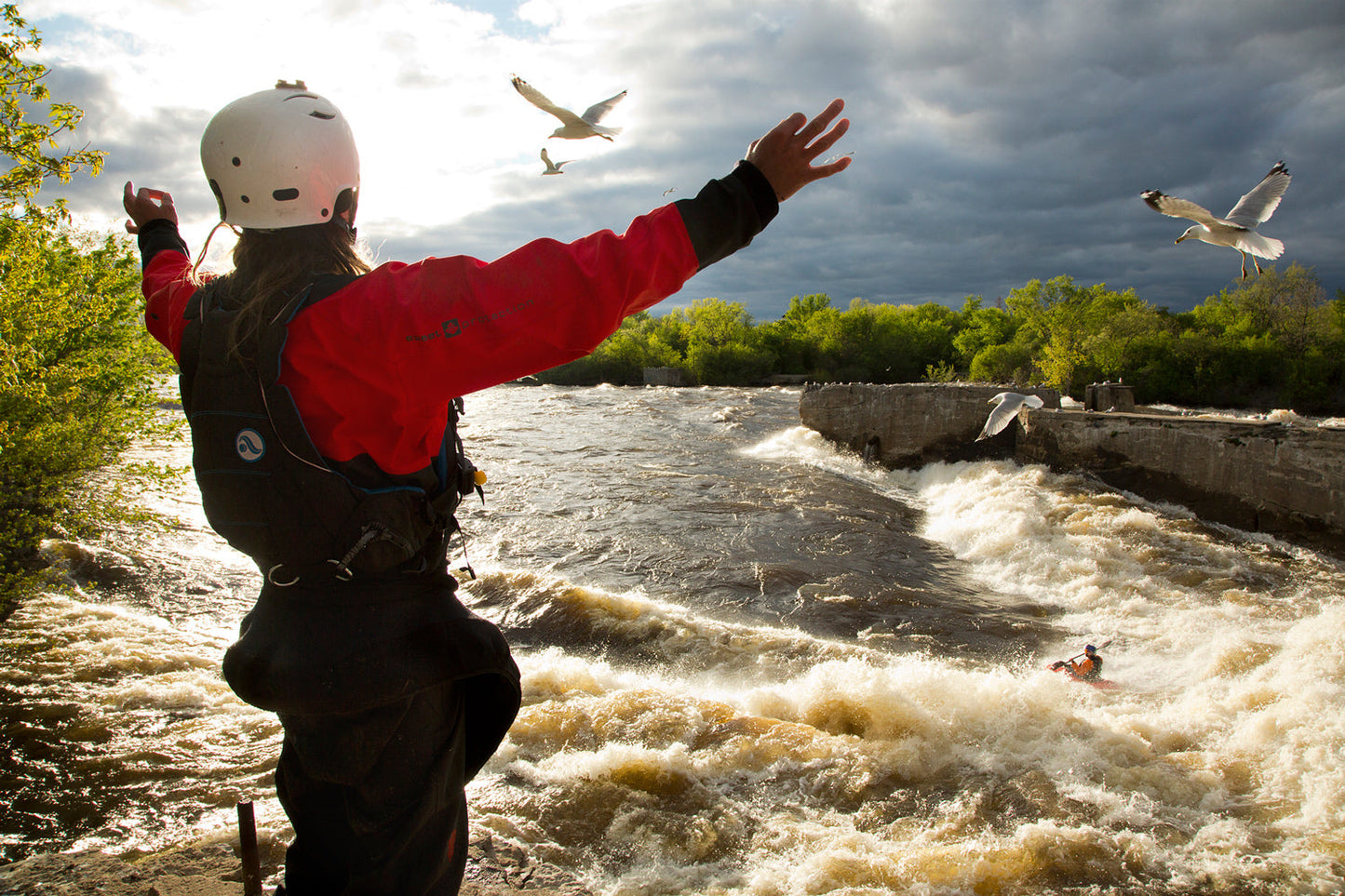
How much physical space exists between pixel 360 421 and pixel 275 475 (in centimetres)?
23

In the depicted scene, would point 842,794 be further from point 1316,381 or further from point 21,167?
point 1316,381

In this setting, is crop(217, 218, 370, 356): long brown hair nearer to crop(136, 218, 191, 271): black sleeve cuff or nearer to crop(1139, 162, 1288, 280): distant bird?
crop(136, 218, 191, 271): black sleeve cuff

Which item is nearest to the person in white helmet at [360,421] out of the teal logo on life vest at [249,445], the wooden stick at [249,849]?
the teal logo on life vest at [249,445]

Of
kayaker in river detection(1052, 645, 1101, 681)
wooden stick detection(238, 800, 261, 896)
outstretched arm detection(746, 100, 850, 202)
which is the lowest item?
kayaker in river detection(1052, 645, 1101, 681)

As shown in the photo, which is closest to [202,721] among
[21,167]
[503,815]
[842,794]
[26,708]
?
[26,708]

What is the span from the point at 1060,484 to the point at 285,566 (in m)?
13.2

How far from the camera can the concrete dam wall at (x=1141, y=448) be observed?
938 cm

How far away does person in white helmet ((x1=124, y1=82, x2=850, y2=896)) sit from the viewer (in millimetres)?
1596

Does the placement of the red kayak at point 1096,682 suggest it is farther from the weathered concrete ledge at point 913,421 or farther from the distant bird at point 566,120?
the weathered concrete ledge at point 913,421

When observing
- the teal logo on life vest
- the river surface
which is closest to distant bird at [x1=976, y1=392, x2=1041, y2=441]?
the river surface

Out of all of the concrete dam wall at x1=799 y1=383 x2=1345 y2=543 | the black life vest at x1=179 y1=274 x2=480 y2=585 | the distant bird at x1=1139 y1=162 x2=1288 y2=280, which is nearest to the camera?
the black life vest at x1=179 y1=274 x2=480 y2=585

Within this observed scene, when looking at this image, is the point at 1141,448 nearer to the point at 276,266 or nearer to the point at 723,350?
the point at 276,266

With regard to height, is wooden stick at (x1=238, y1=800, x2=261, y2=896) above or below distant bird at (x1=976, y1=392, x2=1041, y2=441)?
below

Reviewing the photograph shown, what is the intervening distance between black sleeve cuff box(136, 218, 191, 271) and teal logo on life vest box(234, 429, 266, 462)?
1229mm
